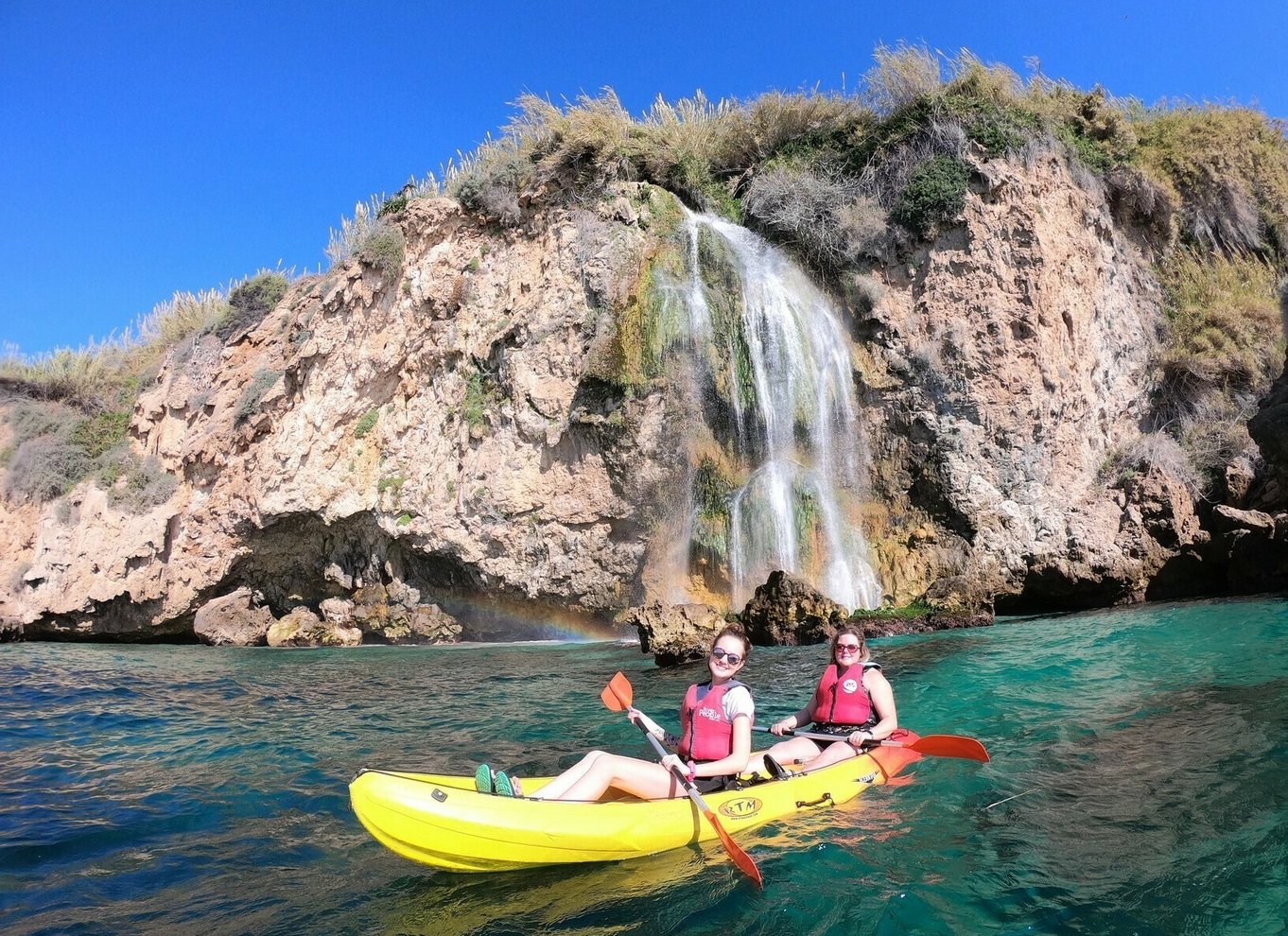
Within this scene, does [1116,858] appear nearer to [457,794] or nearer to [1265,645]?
[457,794]

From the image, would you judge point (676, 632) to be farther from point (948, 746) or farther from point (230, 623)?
point (230, 623)

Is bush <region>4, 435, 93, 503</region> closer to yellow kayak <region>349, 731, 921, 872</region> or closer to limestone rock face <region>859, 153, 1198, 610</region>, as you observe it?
limestone rock face <region>859, 153, 1198, 610</region>

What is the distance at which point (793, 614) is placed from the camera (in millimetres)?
10945

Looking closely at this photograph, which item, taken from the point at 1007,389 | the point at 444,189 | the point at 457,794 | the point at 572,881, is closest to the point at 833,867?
the point at 572,881

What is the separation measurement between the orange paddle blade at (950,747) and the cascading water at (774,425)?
23.7 feet

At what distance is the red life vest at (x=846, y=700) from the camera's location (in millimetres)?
5926

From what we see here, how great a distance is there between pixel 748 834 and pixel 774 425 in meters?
9.66

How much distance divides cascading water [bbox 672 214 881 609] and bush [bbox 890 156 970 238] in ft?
7.32

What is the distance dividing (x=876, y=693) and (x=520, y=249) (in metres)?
12.0

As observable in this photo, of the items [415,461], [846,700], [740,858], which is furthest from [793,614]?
[415,461]

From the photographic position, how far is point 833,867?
420 centimetres

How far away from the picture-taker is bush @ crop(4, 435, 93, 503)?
17406 millimetres

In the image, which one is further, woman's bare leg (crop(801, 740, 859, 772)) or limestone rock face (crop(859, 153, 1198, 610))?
limestone rock face (crop(859, 153, 1198, 610))

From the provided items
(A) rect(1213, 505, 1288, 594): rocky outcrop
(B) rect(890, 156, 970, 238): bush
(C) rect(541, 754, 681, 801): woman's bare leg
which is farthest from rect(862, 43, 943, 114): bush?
Result: (C) rect(541, 754, 681, 801): woman's bare leg
